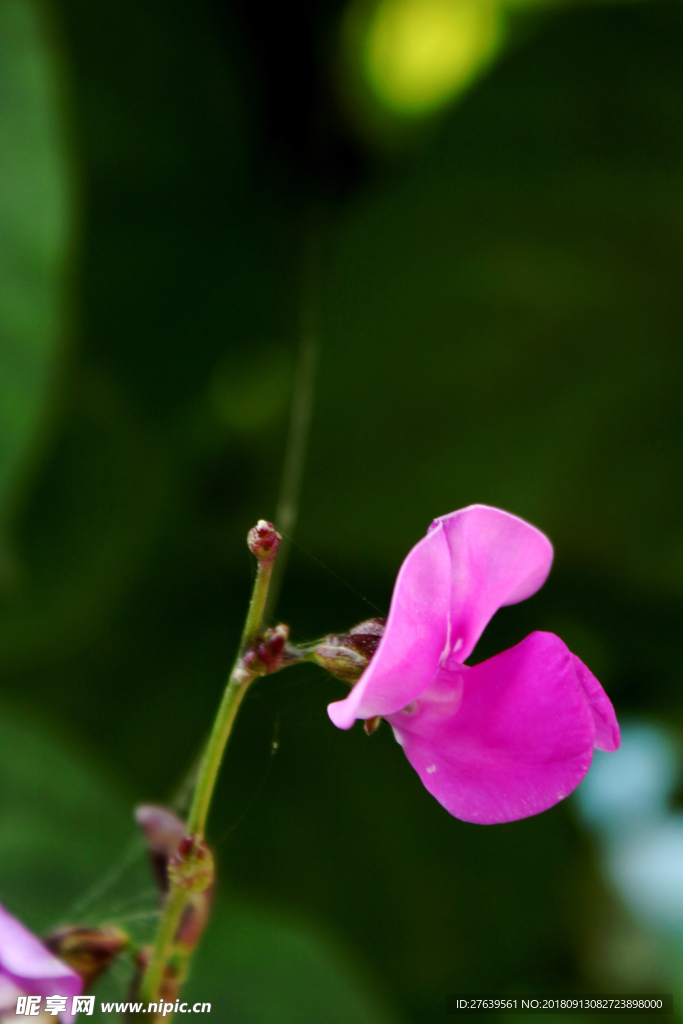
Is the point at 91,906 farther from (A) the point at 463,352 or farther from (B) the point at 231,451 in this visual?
(A) the point at 463,352

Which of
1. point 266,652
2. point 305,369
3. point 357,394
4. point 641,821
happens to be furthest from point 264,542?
point 641,821

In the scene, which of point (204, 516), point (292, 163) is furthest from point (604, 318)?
point (204, 516)

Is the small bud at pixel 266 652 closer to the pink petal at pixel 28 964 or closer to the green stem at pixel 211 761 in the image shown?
the green stem at pixel 211 761

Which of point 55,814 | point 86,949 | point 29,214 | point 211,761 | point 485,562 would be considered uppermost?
point 29,214

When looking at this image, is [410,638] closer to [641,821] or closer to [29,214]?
[29,214]

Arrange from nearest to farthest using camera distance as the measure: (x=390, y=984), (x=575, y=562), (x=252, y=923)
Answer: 1. (x=252, y=923)
2. (x=390, y=984)
3. (x=575, y=562)

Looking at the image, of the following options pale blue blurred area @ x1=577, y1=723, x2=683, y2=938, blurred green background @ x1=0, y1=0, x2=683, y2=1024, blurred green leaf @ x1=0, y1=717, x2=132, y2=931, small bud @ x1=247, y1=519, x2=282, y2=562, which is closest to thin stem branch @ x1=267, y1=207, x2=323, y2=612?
blurred green background @ x1=0, y1=0, x2=683, y2=1024
